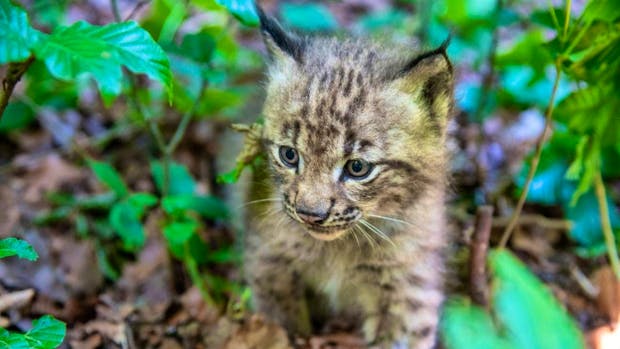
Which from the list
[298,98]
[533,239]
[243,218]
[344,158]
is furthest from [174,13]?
[533,239]

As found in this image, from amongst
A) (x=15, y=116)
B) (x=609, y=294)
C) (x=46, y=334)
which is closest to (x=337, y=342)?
(x=609, y=294)

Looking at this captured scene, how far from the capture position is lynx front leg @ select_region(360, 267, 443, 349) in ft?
11.7

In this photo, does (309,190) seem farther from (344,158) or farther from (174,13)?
(174,13)

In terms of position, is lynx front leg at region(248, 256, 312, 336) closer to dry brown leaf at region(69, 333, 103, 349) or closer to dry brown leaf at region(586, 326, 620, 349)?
dry brown leaf at region(69, 333, 103, 349)

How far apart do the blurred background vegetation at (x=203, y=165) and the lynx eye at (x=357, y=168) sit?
59 centimetres

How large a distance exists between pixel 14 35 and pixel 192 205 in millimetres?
1715

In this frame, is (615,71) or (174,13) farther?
(174,13)

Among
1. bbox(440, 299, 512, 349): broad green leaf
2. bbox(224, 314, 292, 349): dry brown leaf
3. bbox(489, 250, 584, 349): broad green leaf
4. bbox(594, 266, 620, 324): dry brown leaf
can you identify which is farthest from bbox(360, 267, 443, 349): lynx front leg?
bbox(440, 299, 512, 349): broad green leaf

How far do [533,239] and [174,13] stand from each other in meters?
3.11

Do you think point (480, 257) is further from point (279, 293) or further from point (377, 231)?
point (279, 293)

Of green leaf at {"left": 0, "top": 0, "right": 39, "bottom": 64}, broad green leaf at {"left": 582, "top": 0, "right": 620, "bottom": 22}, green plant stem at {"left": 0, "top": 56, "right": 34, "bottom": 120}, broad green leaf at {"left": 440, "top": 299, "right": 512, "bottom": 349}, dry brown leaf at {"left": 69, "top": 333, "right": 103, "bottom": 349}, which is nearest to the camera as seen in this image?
broad green leaf at {"left": 440, "top": 299, "right": 512, "bottom": 349}

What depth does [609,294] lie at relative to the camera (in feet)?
13.9

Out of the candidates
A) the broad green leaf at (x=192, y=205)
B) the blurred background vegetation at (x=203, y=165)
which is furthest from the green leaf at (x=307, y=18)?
the broad green leaf at (x=192, y=205)

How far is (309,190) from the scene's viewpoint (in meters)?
3.01
